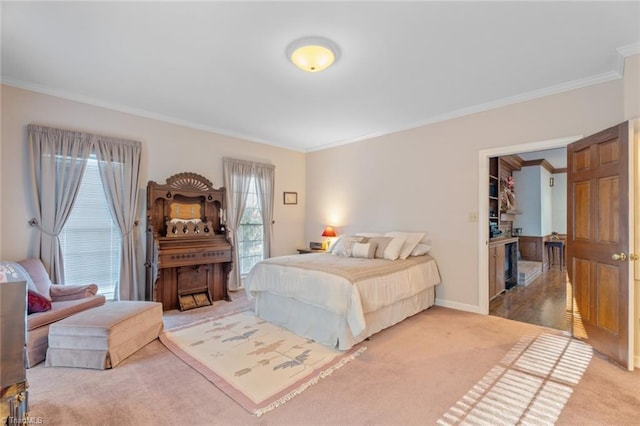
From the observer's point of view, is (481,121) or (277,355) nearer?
(277,355)

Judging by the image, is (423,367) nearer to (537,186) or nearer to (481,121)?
(481,121)

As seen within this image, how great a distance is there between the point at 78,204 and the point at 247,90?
2450mm

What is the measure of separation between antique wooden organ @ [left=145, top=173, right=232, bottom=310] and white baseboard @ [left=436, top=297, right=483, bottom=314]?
10.2 feet

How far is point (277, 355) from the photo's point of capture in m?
2.62

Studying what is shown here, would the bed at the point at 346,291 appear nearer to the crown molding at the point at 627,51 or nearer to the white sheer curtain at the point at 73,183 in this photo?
the white sheer curtain at the point at 73,183

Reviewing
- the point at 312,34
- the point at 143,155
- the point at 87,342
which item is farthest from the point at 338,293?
the point at 143,155

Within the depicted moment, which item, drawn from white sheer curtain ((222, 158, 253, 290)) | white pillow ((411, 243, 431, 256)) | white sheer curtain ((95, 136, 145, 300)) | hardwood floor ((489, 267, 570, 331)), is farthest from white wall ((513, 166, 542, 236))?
white sheer curtain ((95, 136, 145, 300))

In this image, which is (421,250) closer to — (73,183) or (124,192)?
(124,192)

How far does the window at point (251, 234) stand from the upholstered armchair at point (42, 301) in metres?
2.28

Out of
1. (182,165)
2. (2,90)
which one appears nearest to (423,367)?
(182,165)

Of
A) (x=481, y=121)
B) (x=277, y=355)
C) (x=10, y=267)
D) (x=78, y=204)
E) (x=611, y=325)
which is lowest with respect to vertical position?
(x=277, y=355)

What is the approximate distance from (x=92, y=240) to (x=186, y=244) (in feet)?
3.48

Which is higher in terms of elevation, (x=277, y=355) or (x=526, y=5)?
(x=526, y=5)

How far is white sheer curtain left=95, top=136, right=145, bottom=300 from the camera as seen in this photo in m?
3.62
